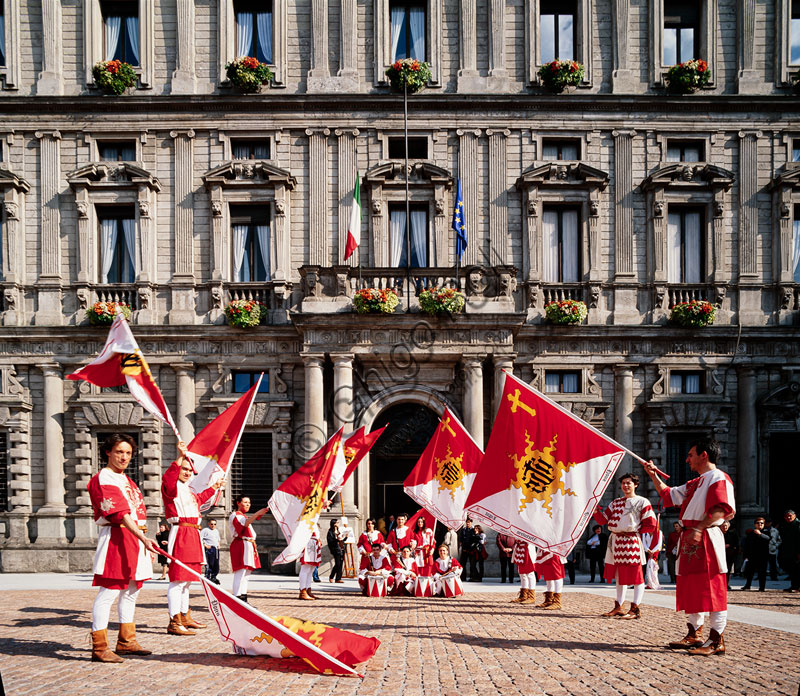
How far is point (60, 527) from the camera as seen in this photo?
23297mm

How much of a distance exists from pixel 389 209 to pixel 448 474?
1224cm

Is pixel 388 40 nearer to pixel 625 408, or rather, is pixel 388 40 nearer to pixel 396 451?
pixel 396 451

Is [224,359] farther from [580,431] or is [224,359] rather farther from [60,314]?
[580,431]

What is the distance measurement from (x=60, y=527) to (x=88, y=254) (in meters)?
8.20

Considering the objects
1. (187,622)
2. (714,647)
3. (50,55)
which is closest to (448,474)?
(187,622)

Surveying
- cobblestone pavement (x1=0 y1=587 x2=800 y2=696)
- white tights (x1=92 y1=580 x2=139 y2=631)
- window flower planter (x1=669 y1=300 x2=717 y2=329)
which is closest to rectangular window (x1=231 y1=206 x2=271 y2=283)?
window flower planter (x1=669 y1=300 x2=717 y2=329)

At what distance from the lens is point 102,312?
23531 millimetres

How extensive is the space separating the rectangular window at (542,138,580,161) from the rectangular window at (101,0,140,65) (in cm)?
1326

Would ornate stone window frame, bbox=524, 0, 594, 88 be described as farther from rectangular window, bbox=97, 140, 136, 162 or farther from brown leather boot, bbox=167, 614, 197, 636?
brown leather boot, bbox=167, 614, 197, 636

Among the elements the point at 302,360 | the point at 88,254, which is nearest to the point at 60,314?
the point at 88,254

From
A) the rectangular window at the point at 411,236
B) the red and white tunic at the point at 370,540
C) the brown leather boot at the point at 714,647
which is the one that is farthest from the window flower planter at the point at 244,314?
the brown leather boot at the point at 714,647

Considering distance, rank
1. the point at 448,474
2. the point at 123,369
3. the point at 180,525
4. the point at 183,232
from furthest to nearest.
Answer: the point at 183,232 < the point at 448,474 < the point at 180,525 < the point at 123,369

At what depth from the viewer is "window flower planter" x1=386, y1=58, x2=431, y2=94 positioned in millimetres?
24141

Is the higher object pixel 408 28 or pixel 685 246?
pixel 408 28
